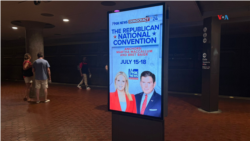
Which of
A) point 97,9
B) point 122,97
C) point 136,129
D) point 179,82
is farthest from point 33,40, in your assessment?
point 179,82

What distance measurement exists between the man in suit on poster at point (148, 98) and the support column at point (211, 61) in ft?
12.0

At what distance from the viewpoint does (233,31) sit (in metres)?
7.43

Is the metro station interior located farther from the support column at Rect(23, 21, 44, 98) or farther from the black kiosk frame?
the black kiosk frame

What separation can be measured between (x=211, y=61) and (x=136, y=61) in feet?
12.2

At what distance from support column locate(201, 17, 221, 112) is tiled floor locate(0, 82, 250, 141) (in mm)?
470

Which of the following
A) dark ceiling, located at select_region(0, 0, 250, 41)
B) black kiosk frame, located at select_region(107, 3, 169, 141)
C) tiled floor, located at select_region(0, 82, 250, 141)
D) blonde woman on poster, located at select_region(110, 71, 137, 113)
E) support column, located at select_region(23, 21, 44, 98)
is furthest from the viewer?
support column, located at select_region(23, 21, 44, 98)

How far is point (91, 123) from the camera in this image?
405cm

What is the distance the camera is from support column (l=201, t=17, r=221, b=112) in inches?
193

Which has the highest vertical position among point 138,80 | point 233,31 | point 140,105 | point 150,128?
point 233,31

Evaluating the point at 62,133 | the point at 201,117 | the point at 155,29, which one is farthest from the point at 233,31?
the point at 62,133

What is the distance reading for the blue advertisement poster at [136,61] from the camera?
201cm

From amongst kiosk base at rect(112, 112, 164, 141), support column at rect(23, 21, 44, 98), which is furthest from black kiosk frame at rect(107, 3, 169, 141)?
support column at rect(23, 21, 44, 98)

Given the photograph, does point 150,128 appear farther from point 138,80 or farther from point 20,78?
point 20,78

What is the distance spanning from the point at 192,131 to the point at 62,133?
275 centimetres
